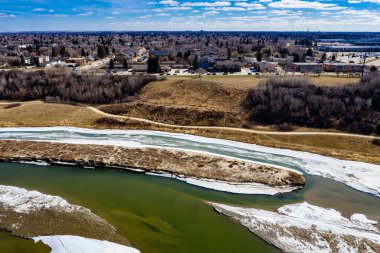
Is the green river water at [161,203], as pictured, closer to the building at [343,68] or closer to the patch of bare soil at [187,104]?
the patch of bare soil at [187,104]

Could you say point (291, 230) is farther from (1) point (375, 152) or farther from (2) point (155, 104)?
(2) point (155, 104)

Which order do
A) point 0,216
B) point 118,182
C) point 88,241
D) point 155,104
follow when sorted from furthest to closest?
point 155,104 < point 118,182 < point 0,216 < point 88,241

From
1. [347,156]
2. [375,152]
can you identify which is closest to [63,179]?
[347,156]

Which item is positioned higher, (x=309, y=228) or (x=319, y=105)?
(x=319, y=105)

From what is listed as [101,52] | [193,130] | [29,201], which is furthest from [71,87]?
[101,52]

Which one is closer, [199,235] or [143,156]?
[199,235]

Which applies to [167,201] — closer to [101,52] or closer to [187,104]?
[187,104]

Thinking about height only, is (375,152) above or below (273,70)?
below
